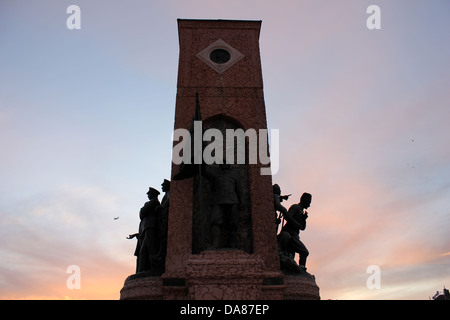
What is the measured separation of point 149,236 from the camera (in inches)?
307

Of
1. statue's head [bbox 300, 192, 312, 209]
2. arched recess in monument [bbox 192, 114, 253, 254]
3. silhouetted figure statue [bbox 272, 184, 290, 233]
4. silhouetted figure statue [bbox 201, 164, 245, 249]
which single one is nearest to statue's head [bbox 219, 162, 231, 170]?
silhouetted figure statue [bbox 201, 164, 245, 249]

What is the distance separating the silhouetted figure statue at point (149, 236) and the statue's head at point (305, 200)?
3690mm

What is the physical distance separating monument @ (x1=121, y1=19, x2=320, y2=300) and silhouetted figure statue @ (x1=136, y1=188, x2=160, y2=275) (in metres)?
0.27

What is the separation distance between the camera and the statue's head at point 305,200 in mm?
8609

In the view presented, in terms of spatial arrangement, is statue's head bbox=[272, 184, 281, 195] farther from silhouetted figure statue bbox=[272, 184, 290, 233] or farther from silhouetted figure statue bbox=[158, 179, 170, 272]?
silhouetted figure statue bbox=[158, 179, 170, 272]

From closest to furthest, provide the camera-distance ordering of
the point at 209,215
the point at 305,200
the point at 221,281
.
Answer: the point at 221,281 → the point at 209,215 → the point at 305,200

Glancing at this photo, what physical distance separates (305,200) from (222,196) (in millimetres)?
2669

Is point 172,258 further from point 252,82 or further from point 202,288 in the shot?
point 252,82

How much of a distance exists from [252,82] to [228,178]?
10.3ft

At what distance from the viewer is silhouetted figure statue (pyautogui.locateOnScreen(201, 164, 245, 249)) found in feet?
22.8

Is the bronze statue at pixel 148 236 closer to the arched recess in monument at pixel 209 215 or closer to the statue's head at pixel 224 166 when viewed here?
the arched recess in monument at pixel 209 215

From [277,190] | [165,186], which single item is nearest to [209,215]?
[165,186]

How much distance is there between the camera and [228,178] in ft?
23.9

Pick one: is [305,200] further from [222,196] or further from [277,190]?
[222,196]
